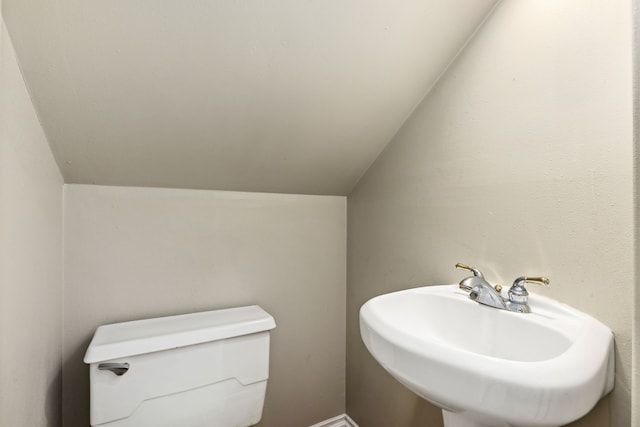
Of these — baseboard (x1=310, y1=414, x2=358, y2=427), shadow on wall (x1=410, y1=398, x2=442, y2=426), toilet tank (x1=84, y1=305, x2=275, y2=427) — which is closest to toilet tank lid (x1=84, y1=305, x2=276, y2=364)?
toilet tank (x1=84, y1=305, x2=275, y2=427)

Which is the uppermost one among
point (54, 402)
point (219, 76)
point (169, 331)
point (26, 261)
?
point (219, 76)

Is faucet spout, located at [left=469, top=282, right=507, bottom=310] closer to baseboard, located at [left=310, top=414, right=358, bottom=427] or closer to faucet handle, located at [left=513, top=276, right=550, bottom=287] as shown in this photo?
faucet handle, located at [left=513, top=276, right=550, bottom=287]

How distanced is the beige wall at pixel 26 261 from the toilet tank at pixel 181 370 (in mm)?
124

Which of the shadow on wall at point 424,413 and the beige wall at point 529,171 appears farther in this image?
the shadow on wall at point 424,413

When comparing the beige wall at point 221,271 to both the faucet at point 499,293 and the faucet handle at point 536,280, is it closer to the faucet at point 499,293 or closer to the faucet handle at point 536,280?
the faucet at point 499,293

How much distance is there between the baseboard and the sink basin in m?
0.88

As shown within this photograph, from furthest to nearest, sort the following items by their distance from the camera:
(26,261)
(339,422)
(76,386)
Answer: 1. (339,422)
2. (76,386)
3. (26,261)

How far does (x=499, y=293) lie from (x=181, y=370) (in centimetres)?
95

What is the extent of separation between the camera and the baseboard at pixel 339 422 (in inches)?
57.7

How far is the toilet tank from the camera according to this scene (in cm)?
87

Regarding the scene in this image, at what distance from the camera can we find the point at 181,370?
3.15 feet

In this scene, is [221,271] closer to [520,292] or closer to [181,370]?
[181,370]

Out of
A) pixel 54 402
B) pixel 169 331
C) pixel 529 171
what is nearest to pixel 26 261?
pixel 169 331

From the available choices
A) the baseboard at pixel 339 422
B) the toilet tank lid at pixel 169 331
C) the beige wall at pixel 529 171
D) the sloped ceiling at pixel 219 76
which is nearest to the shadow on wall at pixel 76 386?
the toilet tank lid at pixel 169 331
